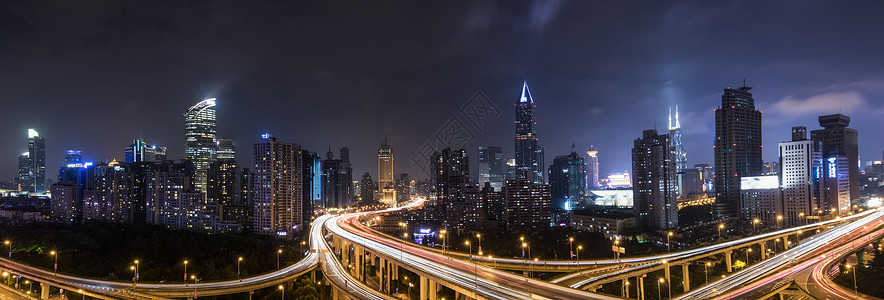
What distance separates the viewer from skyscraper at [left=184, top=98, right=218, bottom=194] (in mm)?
116219

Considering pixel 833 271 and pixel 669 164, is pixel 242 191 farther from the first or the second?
pixel 833 271

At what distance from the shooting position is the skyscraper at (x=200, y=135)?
381 ft

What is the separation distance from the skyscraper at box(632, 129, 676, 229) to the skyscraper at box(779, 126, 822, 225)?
1266 centimetres

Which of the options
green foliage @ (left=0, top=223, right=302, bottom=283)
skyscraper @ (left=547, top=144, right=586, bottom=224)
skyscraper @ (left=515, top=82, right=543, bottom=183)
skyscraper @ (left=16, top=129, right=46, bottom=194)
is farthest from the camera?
skyscraper @ (left=16, top=129, right=46, bottom=194)

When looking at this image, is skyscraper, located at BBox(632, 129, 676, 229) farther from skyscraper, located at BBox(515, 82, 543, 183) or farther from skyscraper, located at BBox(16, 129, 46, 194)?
skyscraper, located at BBox(16, 129, 46, 194)

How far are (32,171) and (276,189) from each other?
4413 inches

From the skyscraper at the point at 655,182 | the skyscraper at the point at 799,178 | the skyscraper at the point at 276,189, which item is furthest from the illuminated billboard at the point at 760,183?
the skyscraper at the point at 276,189

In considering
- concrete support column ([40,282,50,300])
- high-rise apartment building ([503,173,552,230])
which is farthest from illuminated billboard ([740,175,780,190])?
concrete support column ([40,282,50,300])

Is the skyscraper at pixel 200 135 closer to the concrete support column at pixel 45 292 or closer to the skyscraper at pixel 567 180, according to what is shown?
the skyscraper at pixel 567 180

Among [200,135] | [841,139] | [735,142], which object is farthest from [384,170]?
A: [841,139]

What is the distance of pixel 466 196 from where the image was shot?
6694 centimetres

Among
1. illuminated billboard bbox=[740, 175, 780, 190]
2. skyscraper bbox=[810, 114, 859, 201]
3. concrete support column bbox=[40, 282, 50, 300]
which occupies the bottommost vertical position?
concrete support column bbox=[40, 282, 50, 300]

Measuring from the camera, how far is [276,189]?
59125mm

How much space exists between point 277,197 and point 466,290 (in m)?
46.8
